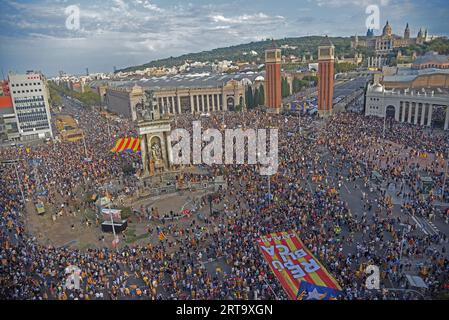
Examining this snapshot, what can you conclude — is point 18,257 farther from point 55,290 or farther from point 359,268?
point 359,268

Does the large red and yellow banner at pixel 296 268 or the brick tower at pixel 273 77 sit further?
the brick tower at pixel 273 77

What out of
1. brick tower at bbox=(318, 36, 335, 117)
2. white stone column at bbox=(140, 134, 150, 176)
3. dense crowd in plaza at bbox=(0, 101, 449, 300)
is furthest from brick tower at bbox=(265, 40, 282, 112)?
white stone column at bbox=(140, 134, 150, 176)

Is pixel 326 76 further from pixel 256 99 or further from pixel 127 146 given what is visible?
pixel 127 146

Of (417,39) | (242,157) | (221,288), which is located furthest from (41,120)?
(417,39)

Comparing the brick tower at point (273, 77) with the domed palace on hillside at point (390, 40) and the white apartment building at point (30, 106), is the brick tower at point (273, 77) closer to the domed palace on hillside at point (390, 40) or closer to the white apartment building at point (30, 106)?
the white apartment building at point (30, 106)

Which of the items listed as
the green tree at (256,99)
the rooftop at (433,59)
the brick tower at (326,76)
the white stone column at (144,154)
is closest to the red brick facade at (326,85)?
the brick tower at (326,76)

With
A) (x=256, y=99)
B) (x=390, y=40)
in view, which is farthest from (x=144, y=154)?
(x=390, y=40)

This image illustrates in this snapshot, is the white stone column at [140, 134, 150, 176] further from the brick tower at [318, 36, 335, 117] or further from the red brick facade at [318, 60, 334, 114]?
the red brick facade at [318, 60, 334, 114]
